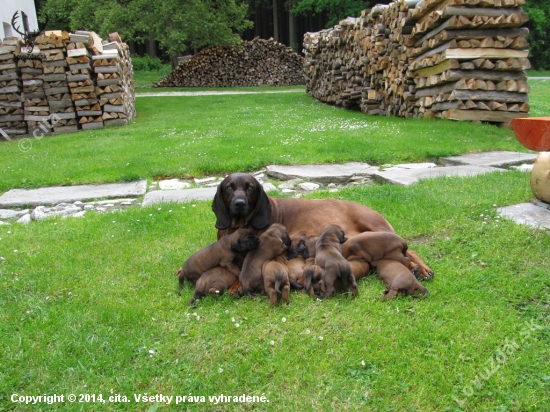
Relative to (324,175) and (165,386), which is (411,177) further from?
(165,386)

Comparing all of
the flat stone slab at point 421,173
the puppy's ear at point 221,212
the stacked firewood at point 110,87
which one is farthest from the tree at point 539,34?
the puppy's ear at point 221,212

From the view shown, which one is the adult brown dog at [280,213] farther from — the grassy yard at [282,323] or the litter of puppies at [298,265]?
the grassy yard at [282,323]

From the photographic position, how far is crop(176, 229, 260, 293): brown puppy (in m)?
3.67

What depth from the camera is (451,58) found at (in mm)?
9938

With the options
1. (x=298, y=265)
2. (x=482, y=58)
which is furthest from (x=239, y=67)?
(x=298, y=265)

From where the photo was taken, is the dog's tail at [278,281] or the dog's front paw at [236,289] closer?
the dog's tail at [278,281]

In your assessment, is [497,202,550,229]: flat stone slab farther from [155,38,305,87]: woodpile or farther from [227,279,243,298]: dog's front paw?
[155,38,305,87]: woodpile

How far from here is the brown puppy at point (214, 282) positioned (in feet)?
11.5

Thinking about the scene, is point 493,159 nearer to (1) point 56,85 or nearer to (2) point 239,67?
(1) point 56,85

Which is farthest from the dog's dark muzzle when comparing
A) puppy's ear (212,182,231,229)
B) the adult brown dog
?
puppy's ear (212,182,231,229)

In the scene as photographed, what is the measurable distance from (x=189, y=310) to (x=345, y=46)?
47.0 ft

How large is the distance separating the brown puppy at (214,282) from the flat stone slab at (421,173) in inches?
133

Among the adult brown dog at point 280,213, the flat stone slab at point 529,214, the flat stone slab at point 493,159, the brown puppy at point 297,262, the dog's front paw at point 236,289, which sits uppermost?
the adult brown dog at point 280,213

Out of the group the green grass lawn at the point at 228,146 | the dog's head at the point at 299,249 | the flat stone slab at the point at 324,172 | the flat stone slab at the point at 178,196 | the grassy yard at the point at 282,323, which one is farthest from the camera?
the green grass lawn at the point at 228,146
